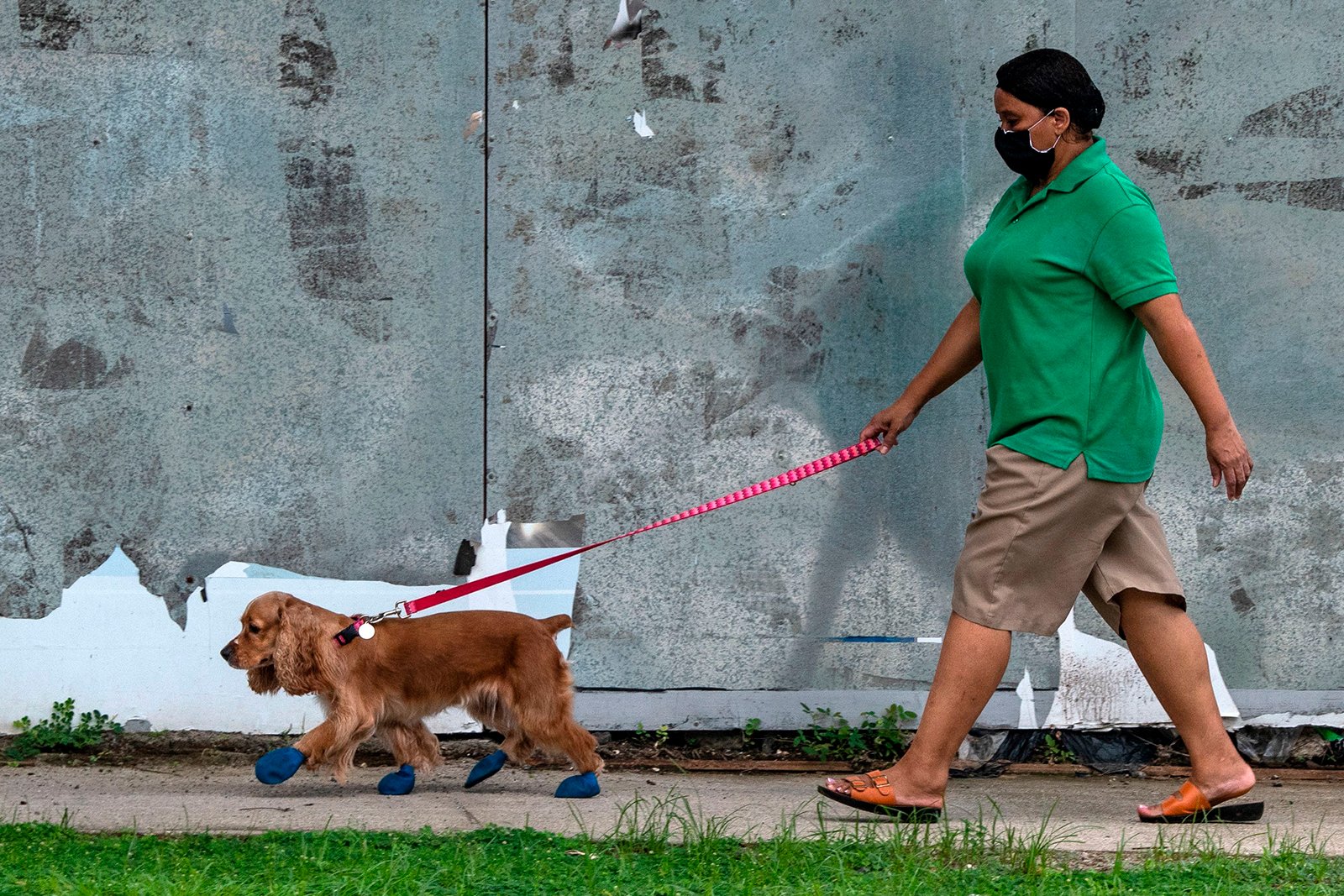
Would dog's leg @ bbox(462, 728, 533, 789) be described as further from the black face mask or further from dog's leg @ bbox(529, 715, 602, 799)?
the black face mask

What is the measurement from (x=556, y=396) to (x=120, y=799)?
1.88 m

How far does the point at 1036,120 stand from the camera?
3.16 metres

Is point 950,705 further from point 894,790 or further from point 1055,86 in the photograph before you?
point 1055,86

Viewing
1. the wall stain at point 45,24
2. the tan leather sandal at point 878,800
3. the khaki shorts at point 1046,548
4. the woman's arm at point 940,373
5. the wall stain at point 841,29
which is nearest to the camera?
the khaki shorts at point 1046,548

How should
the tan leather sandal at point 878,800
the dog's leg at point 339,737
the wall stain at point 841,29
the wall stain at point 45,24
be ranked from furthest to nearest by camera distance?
the wall stain at point 841,29
the wall stain at point 45,24
the dog's leg at point 339,737
the tan leather sandal at point 878,800

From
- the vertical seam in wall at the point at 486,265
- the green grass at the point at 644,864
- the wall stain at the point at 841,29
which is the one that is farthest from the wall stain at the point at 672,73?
the green grass at the point at 644,864

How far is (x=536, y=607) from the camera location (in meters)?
4.38

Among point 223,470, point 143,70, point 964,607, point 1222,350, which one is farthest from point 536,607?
point 1222,350

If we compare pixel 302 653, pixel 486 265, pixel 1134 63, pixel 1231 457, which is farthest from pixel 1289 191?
pixel 302 653

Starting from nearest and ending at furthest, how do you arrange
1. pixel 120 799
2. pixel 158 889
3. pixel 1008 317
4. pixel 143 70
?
pixel 158 889 → pixel 1008 317 → pixel 120 799 → pixel 143 70

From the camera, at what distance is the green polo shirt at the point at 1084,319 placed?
306 cm

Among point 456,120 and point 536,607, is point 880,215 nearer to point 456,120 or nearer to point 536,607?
point 456,120

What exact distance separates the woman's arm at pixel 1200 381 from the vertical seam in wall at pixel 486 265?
2191 mm

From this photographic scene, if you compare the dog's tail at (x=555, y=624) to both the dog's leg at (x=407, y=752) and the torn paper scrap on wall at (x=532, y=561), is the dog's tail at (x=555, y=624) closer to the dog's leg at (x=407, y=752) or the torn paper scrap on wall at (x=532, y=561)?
the torn paper scrap on wall at (x=532, y=561)
